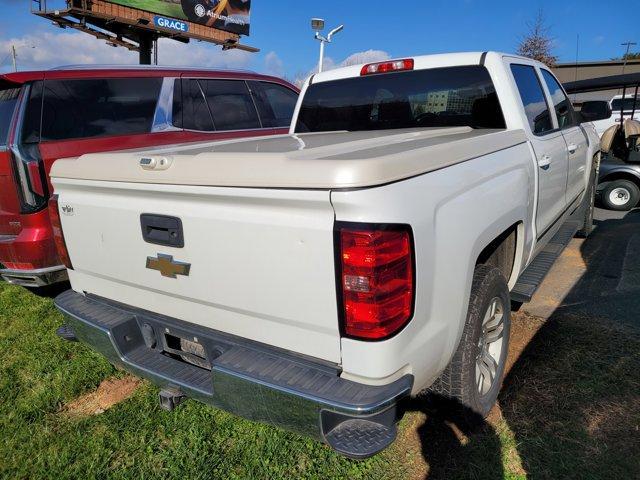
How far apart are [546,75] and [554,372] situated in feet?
8.50

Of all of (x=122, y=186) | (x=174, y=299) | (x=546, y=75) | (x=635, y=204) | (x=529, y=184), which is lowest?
(x=635, y=204)

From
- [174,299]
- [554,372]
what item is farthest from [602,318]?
→ [174,299]

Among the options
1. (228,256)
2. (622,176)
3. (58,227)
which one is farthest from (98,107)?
(622,176)

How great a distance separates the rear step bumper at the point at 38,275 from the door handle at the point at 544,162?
144 inches

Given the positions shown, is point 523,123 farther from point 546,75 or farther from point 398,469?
point 398,469

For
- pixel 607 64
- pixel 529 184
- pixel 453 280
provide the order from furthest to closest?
pixel 607 64
pixel 529 184
pixel 453 280

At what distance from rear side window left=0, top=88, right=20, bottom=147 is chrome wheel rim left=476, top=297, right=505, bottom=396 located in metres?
3.89

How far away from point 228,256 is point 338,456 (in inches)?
49.7

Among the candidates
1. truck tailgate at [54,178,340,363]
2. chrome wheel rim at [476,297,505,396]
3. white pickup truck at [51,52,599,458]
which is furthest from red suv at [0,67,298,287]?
chrome wheel rim at [476,297,505,396]

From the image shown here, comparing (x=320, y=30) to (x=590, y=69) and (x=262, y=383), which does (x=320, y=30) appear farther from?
(x=590, y=69)

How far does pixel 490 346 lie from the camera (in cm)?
279

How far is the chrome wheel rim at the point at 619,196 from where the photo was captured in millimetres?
7842

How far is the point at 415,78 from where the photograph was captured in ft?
11.6

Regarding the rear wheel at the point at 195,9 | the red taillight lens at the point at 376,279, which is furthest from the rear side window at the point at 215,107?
the rear wheel at the point at 195,9
